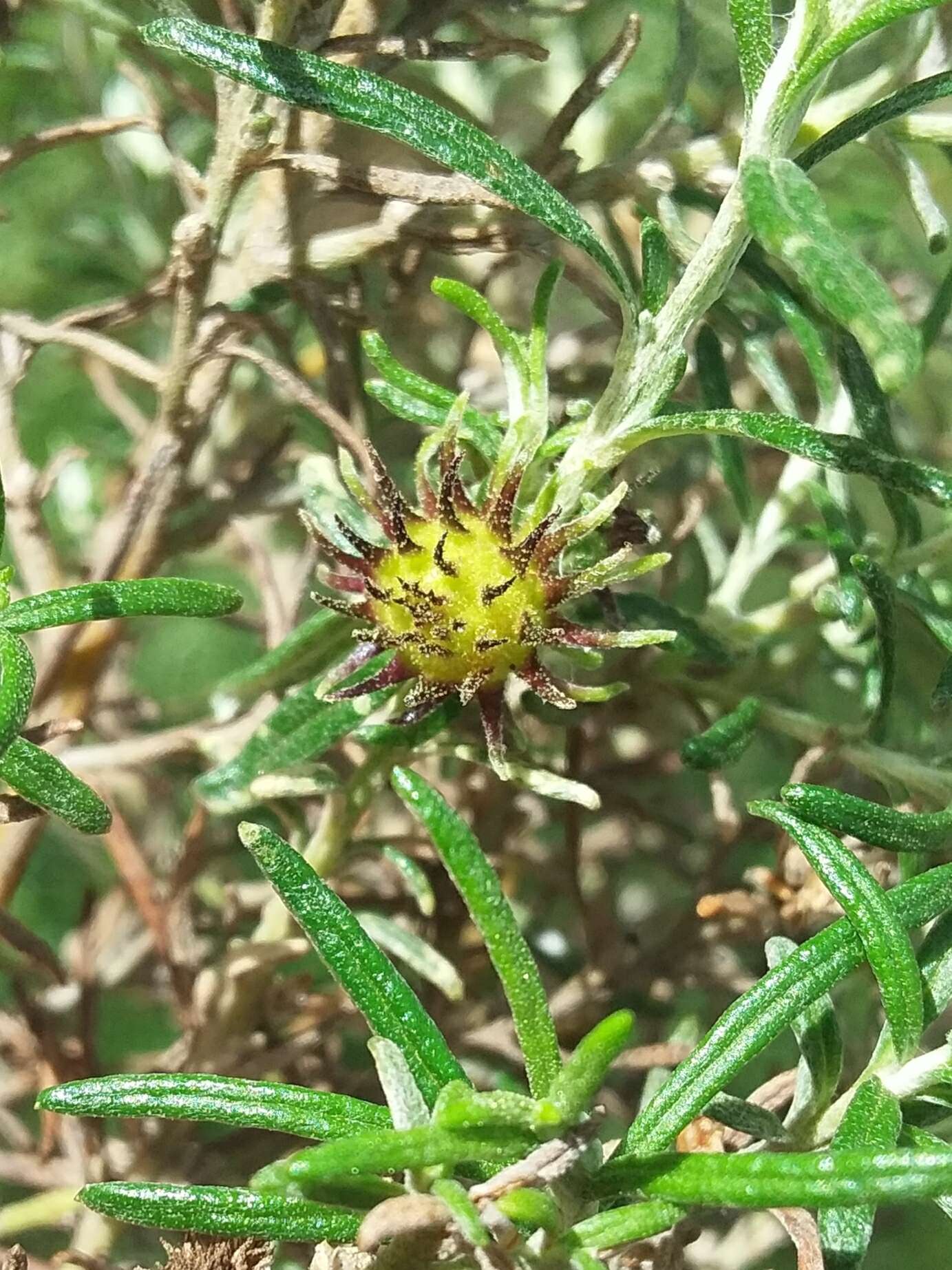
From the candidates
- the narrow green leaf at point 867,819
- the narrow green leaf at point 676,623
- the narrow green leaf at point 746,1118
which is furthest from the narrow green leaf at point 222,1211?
the narrow green leaf at point 676,623

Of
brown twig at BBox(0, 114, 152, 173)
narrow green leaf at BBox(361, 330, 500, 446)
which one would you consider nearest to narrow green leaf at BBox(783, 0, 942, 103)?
narrow green leaf at BBox(361, 330, 500, 446)

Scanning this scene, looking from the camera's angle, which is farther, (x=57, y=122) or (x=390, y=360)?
(x=57, y=122)

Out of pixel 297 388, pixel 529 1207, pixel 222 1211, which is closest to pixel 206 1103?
pixel 222 1211

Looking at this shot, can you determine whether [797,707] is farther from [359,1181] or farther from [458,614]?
[359,1181]

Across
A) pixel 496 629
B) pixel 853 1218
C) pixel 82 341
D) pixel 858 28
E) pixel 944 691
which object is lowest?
pixel 853 1218

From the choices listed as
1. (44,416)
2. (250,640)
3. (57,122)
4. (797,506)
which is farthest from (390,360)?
(250,640)

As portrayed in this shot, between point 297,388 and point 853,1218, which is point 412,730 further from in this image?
point 853,1218

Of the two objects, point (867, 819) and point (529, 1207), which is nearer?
point (529, 1207)
